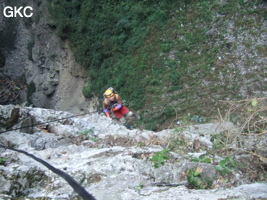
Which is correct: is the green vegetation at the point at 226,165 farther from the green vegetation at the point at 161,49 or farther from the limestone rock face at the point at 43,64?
the limestone rock face at the point at 43,64

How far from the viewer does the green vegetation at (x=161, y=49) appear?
12.4 m

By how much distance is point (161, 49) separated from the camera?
45.6 feet

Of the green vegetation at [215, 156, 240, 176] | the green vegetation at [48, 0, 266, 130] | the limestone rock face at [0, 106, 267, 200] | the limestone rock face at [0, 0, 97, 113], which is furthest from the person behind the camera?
the limestone rock face at [0, 0, 97, 113]

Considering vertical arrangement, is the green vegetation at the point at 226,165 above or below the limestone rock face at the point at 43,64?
below

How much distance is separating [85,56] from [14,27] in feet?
24.2

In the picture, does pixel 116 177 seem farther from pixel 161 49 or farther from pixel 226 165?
pixel 161 49

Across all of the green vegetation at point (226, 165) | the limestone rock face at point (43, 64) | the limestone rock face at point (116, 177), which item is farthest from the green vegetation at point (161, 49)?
the green vegetation at point (226, 165)

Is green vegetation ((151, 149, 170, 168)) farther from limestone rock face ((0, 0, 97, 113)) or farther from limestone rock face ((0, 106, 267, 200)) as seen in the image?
limestone rock face ((0, 0, 97, 113))

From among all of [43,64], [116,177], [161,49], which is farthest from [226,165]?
[43,64]

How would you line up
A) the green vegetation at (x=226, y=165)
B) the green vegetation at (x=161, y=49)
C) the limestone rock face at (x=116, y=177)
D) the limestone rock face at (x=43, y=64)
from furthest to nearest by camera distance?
the limestone rock face at (x=43, y=64) < the green vegetation at (x=161, y=49) < the green vegetation at (x=226, y=165) < the limestone rock face at (x=116, y=177)

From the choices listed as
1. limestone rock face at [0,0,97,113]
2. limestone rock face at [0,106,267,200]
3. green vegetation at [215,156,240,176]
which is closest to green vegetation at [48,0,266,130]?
limestone rock face at [0,0,97,113]

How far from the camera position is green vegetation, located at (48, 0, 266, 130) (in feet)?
40.6

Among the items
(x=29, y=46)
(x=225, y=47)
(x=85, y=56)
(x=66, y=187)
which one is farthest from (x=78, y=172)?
(x=29, y=46)

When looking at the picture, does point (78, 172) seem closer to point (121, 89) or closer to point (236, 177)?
point (236, 177)
